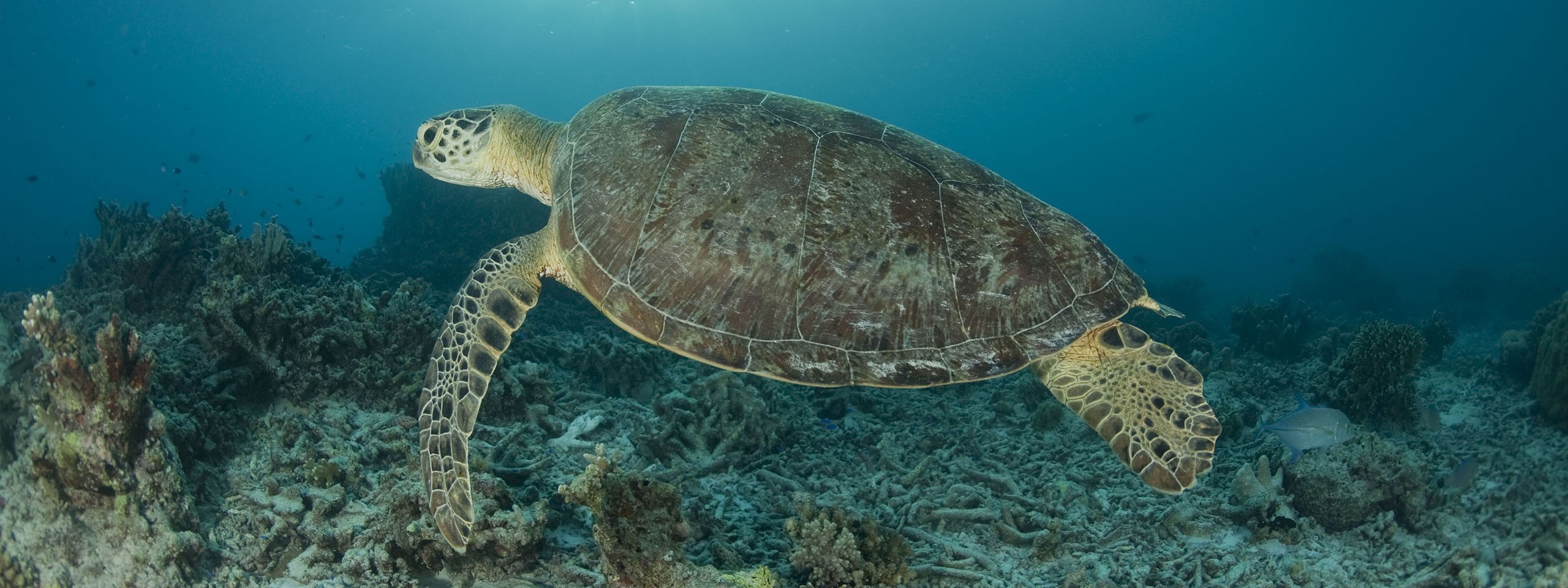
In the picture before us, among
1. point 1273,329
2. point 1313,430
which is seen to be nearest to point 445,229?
point 1313,430

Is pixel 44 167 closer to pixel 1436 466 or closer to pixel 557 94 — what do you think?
pixel 557 94

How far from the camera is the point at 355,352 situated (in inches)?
175

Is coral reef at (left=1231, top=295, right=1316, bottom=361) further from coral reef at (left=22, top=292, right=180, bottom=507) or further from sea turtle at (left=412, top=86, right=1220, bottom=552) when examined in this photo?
coral reef at (left=22, top=292, right=180, bottom=507)

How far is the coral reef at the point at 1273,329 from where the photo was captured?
30.4 ft

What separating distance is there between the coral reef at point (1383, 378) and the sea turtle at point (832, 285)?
3.55m

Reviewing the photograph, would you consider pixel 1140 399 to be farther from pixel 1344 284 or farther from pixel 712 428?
pixel 1344 284

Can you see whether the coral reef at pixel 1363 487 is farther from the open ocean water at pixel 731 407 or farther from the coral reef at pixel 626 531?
the coral reef at pixel 626 531

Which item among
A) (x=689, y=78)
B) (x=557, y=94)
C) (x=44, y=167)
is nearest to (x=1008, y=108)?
(x=689, y=78)

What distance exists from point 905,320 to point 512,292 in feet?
8.34

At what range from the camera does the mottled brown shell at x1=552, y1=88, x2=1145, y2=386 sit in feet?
9.96

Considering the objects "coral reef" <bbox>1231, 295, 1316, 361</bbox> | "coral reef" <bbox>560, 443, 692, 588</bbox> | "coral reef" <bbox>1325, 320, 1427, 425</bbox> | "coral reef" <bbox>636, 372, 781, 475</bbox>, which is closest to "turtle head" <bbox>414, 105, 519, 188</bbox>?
"coral reef" <bbox>636, 372, 781, 475</bbox>

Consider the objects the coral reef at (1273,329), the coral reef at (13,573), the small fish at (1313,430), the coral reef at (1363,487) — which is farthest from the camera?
the coral reef at (1273,329)

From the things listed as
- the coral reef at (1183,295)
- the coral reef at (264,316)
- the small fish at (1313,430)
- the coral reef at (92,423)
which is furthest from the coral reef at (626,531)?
the coral reef at (1183,295)

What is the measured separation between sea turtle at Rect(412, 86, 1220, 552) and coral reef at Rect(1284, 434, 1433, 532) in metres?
1.09
